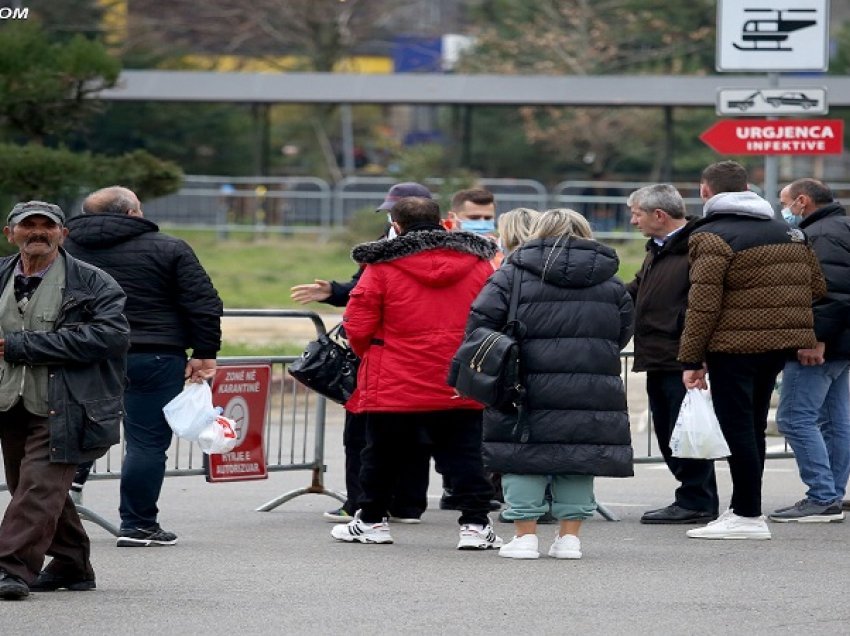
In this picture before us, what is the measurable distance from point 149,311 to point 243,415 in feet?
5.24

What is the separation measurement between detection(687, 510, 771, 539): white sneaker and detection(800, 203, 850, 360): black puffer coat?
1.20m

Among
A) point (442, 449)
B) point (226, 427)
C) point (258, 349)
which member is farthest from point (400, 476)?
point (258, 349)

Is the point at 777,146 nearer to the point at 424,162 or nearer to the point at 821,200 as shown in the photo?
the point at 821,200

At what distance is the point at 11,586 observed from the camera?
23.3ft

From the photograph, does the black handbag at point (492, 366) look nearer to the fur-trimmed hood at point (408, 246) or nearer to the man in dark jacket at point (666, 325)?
the fur-trimmed hood at point (408, 246)

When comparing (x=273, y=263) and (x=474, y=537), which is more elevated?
(x=273, y=263)

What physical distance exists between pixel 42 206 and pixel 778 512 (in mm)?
4800

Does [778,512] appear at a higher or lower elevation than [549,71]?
lower

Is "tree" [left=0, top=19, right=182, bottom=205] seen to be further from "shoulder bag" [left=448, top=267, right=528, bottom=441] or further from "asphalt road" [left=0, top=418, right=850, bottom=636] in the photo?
"shoulder bag" [left=448, top=267, right=528, bottom=441]

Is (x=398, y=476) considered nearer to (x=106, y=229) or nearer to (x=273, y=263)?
(x=106, y=229)

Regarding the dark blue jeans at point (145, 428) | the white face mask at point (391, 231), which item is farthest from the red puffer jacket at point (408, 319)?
the dark blue jeans at point (145, 428)

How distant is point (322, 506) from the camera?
11062 millimetres

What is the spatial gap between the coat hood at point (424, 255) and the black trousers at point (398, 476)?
4.03 feet

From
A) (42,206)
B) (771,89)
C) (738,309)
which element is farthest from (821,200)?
(42,206)
